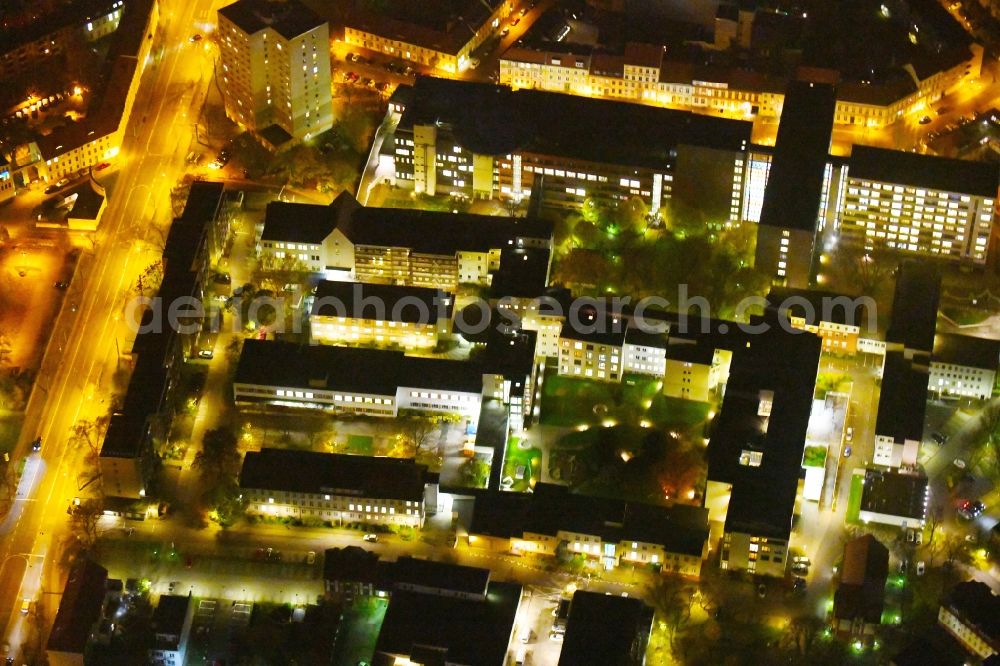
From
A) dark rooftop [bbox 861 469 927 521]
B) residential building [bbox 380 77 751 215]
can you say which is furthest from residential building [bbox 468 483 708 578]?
residential building [bbox 380 77 751 215]

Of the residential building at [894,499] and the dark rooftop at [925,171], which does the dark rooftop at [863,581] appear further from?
the dark rooftop at [925,171]

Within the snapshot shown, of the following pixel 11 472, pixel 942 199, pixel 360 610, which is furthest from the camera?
pixel 942 199

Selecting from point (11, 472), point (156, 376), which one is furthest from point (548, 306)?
point (11, 472)

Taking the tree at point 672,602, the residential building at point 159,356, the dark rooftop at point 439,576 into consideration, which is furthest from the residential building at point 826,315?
the residential building at point 159,356

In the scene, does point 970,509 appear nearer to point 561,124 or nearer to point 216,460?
point 561,124

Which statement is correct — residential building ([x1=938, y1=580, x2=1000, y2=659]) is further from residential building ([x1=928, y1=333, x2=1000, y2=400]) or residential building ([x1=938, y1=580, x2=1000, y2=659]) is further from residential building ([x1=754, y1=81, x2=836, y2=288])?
residential building ([x1=754, y1=81, x2=836, y2=288])

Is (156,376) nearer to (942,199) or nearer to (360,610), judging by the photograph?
(360,610)
